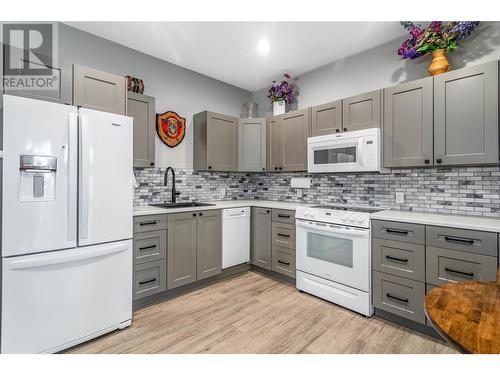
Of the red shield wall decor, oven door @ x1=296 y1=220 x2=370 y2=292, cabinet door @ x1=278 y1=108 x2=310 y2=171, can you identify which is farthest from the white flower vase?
oven door @ x1=296 y1=220 x2=370 y2=292

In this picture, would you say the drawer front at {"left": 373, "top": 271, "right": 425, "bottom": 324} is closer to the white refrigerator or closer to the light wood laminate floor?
the light wood laminate floor

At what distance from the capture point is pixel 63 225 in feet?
5.80

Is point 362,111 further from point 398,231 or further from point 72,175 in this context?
point 72,175

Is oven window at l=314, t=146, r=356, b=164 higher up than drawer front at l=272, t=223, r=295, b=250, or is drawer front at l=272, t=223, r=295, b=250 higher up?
oven window at l=314, t=146, r=356, b=164

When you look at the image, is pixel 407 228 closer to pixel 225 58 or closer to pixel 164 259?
pixel 164 259

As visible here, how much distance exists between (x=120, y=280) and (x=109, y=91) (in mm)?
1686

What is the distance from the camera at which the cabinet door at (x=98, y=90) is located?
85.0 inches

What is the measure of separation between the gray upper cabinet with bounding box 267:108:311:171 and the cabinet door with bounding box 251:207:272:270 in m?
0.69

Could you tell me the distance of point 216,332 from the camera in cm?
204

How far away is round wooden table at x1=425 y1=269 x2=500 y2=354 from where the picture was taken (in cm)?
69

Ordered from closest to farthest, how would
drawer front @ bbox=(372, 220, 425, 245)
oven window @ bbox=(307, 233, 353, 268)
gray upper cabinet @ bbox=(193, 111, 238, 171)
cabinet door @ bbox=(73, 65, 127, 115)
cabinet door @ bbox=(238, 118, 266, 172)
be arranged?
drawer front @ bbox=(372, 220, 425, 245), cabinet door @ bbox=(73, 65, 127, 115), oven window @ bbox=(307, 233, 353, 268), gray upper cabinet @ bbox=(193, 111, 238, 171), cabinet door @ bbox=(238, 118, 266, 172)

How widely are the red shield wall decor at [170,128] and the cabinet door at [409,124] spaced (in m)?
2.43

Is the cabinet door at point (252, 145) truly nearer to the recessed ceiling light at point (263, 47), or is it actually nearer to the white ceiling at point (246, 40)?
the white ceiling at point (246, 40)

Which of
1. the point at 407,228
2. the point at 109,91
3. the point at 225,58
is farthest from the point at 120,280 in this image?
the point at 225,58
